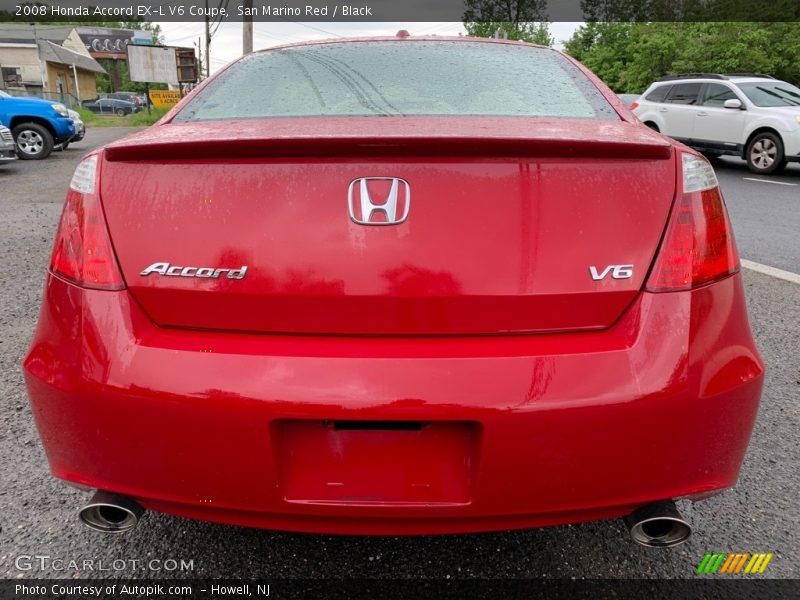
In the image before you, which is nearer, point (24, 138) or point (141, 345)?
point (141, 345)

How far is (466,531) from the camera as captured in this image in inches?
54.0

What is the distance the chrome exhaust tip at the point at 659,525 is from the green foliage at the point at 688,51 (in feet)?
93.8

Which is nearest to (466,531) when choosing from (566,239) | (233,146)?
(566,239)

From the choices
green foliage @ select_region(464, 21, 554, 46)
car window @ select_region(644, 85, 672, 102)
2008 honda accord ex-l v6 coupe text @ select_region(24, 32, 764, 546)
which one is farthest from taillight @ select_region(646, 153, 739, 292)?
green foliage @ select_region(464, 21, 554, 46)

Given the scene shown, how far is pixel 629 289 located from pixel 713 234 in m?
0.29

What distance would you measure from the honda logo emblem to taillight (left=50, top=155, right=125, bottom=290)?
567 millimetres

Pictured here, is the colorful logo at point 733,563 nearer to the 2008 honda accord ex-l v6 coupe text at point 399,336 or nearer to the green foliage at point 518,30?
the 2008 honda accord ex-l v6 coupe text at point 399,336

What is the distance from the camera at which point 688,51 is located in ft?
89.1

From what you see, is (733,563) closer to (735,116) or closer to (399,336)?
(399,336)

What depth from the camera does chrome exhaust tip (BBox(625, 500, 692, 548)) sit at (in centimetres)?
139

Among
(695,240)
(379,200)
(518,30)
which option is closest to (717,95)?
(695,240)

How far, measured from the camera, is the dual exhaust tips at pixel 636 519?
1395 mm

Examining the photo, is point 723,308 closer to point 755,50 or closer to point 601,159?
point 601,159

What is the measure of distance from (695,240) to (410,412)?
0.78 metres
